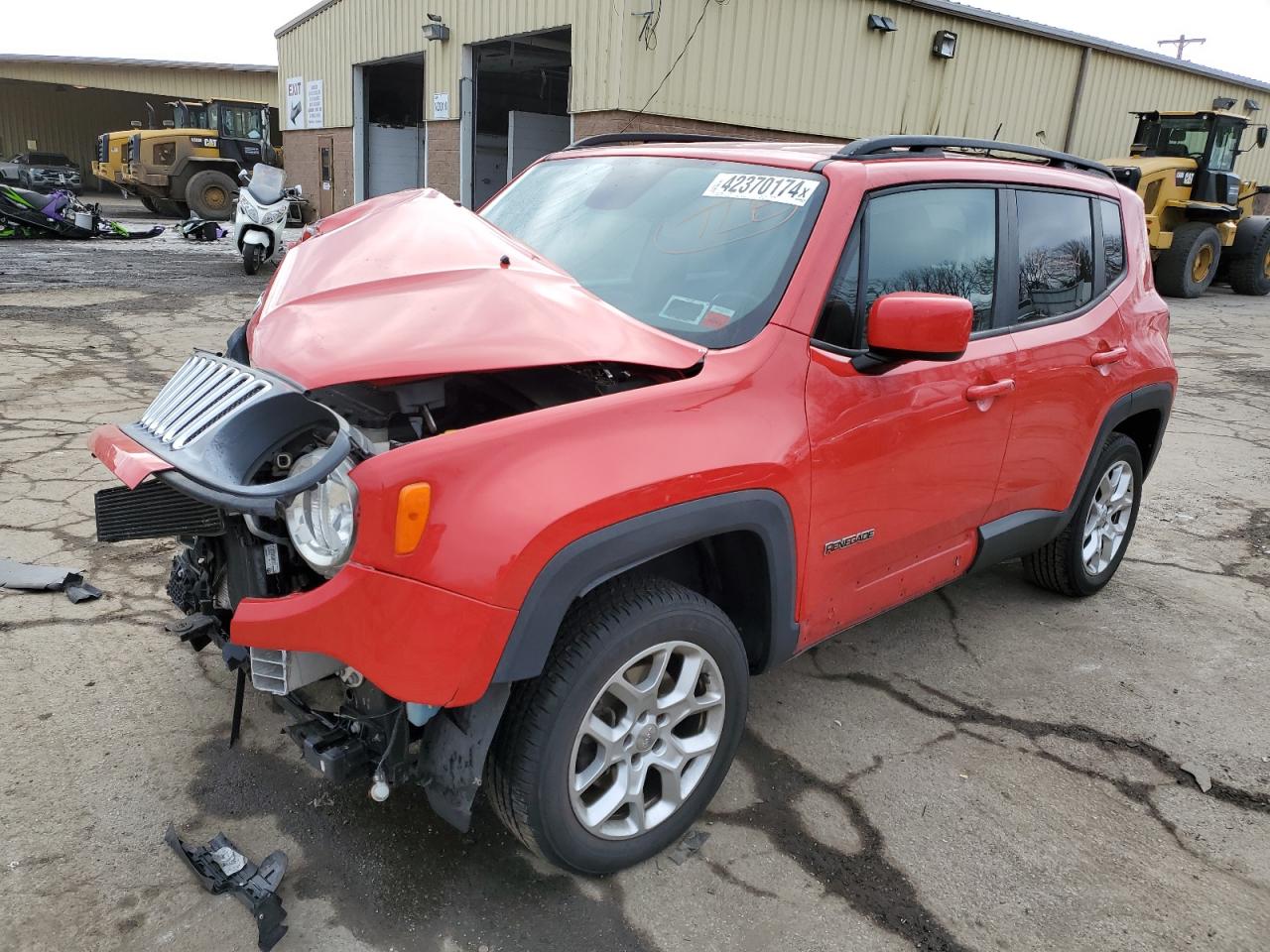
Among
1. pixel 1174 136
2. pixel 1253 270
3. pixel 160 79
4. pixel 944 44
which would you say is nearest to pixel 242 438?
pixel 944 44

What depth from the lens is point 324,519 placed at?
201 cm

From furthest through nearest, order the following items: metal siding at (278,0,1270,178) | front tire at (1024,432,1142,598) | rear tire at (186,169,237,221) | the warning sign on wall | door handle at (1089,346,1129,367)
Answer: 1. the warning sign on wall
2. rear tire at (186,169,237,221)
3. metal siding at (278,0,1270,178)
4. front tire at (1024,432,1142,598)
5. door handle at (1089,346,1129,367)

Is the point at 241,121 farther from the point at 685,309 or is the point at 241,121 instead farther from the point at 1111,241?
the point at 685,309

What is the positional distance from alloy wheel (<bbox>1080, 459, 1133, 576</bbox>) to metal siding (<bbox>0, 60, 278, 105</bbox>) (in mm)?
35575

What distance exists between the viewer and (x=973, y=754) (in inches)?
119

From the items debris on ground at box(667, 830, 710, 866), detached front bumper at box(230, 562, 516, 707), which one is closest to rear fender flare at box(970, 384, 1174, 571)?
debris on ground at box(667, 830, 710, 866)

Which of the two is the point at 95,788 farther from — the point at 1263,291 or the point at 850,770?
the point at 1263,291

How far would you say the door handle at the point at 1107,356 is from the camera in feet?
11.5

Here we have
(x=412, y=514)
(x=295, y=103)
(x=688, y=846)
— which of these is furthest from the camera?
(x=295, y=103)

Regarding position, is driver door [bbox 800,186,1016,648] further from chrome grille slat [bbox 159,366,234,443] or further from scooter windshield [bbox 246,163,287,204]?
scooter windshield [bbox 246,163,287,204]

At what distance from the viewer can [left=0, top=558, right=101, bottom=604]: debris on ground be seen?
3.58 metres

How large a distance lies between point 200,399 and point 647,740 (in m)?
1.38

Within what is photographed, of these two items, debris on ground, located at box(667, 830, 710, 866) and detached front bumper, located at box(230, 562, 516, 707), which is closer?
detached front bumper, located at box(230, 562, 516, 707)

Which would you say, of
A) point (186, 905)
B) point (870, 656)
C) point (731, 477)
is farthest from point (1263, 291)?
point (186, 905)
